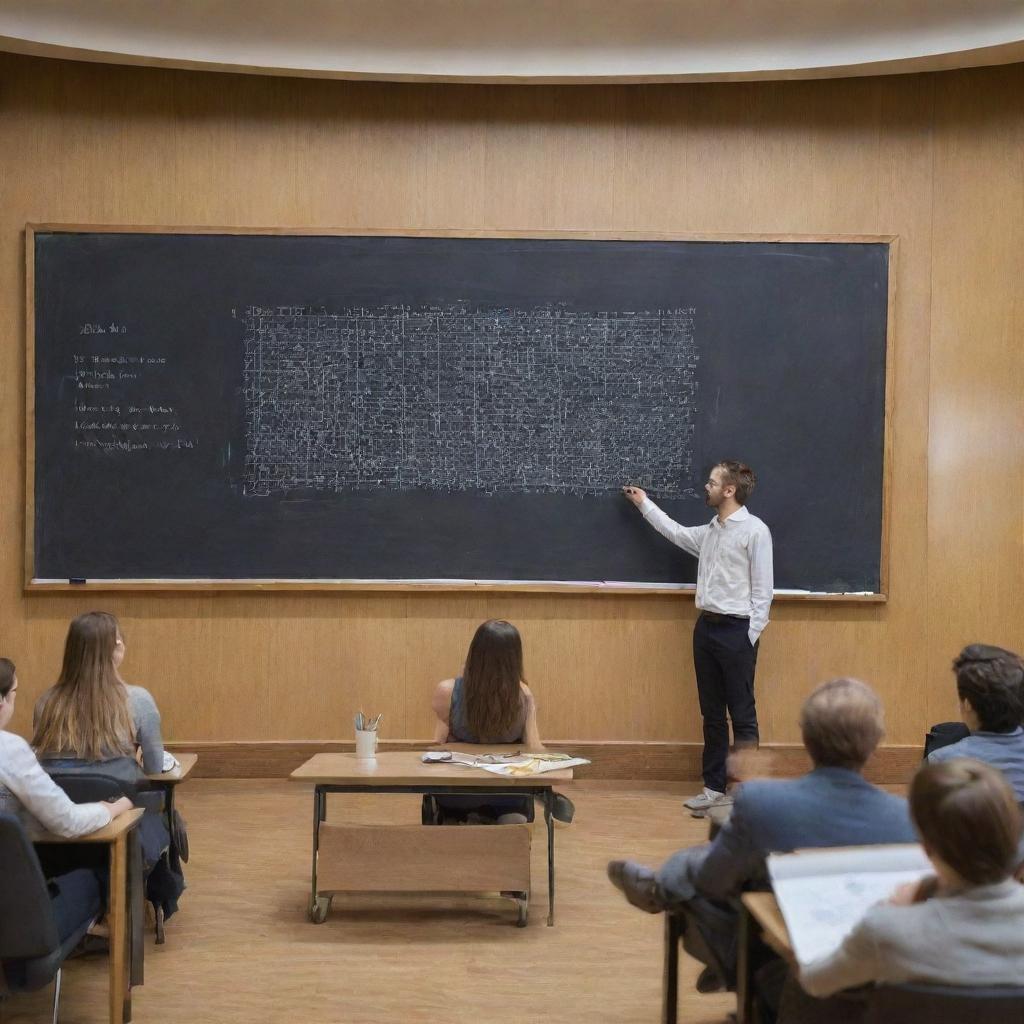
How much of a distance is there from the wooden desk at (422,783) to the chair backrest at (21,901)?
1.02m

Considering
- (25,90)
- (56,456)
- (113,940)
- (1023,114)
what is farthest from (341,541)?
(1023,114)

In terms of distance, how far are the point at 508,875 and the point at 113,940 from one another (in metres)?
1.34

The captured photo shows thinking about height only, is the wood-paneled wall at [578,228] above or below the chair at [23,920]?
above

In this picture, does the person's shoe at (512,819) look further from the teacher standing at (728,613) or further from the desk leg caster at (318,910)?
the teacher standing at (728,613)

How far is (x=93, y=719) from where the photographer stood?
11.1 feet

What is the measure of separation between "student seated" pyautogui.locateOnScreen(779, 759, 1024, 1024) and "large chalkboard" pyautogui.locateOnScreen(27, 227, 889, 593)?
13.7 feet

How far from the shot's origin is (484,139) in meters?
5.94

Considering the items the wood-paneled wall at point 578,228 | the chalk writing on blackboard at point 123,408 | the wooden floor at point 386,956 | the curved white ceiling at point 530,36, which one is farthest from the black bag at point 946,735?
the chalk writing on blackboard at point 123,408

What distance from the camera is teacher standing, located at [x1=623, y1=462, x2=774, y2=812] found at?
18.2 feet

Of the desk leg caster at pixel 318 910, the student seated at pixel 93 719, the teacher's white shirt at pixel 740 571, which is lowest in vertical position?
the desk leg caster at pixel 318 910

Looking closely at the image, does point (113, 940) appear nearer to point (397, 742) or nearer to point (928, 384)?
point (397, 742)

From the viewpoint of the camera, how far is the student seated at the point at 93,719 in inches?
132

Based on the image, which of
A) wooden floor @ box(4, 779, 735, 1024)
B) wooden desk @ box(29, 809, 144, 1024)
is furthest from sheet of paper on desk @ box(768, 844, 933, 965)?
wooden desk @ box(29, 809, 144, 1024)

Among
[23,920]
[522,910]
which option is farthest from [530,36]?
[23,920]
